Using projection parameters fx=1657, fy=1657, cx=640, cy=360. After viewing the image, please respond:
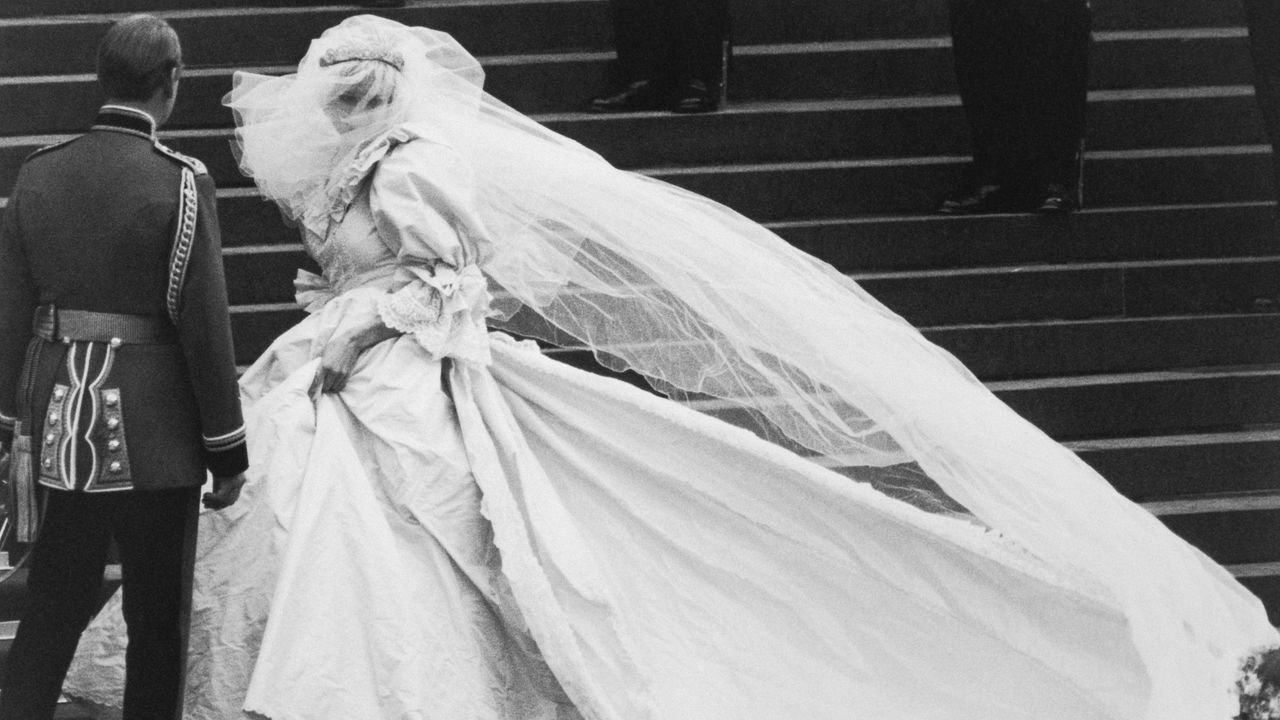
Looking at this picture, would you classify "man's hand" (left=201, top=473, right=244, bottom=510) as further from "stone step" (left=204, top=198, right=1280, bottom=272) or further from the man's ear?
"stone step" (left=204, top=198, right=1280, bottom=272)

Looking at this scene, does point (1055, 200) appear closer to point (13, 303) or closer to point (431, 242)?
point (431, 242)

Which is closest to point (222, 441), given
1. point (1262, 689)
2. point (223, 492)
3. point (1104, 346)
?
point (223, 492)

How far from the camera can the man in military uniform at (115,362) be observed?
3342 mm

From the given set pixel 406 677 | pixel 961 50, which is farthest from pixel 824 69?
pixel 406 677

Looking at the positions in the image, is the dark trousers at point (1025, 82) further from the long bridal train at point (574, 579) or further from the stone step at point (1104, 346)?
the long bridal train at point (574, 579)

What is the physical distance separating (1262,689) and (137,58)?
8.15 ft

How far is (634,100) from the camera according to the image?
267 inches

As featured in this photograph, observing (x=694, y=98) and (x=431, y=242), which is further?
(x=694, y=98)

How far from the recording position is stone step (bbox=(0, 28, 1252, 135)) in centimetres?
668

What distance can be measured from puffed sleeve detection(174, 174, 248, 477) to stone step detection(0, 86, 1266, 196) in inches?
124

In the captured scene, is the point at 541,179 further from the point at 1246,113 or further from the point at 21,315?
the point at 1246,113


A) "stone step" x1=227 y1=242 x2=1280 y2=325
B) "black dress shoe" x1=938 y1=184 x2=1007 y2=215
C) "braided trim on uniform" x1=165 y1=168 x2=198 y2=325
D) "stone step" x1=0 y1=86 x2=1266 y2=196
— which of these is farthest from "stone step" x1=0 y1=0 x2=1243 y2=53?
"braided trim on uniform" x1=165 y1=168 x2=198 y2=325

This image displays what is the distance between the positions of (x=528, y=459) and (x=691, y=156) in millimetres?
2916

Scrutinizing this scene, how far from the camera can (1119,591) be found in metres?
4.02
